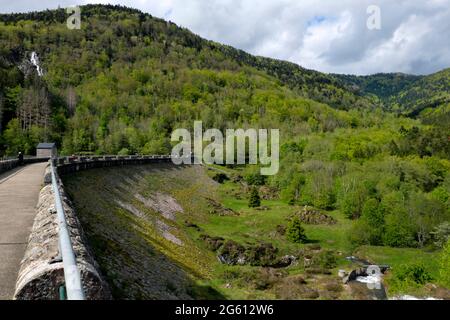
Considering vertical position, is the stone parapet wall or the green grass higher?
the stone parapet wall

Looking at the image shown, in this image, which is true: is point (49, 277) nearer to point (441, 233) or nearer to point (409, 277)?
point (409, 277)

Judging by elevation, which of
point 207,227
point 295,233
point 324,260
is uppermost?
point 207,227

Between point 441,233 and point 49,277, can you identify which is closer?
point 49,277

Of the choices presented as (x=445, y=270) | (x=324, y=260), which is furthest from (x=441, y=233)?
(x=324, y=260)

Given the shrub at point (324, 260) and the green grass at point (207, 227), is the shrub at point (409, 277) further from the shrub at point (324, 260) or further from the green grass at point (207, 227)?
the shrub at point (324, 260)

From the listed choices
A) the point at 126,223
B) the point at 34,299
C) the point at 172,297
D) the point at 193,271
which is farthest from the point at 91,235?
the point at 34,299

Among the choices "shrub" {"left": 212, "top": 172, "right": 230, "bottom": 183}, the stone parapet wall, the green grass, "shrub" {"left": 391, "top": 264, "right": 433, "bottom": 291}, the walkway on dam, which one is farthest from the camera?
"shrub" {"left": 212, "top": 172, "right": 230, "bottom": 183}

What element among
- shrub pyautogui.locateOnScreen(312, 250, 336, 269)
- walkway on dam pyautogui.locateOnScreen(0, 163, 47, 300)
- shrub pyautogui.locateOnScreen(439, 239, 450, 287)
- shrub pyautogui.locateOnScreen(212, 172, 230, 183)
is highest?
walkway on dam pyautogui.locateOnScreen(0, 163, 47, 300)

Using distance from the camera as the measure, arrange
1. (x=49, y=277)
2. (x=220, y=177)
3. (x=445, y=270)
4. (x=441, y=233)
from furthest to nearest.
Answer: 1. (x=220, y=177)
2. (x=441, y=233)
3. (x=445, y=270)
4. (x=49, y=277)

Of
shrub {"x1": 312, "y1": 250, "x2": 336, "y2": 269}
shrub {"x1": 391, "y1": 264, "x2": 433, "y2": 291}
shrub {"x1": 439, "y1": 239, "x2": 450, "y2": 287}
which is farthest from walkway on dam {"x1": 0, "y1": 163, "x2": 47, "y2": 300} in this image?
shrub {"x1": 439, "y1": 239, "x2": 450, "y2": 287}

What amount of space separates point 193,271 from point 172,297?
9.73m

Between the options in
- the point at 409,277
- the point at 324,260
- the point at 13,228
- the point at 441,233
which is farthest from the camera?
the point at 441,233

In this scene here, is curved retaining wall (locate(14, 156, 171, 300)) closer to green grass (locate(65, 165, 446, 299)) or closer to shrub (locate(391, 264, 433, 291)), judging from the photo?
green grass (locate(65, 165, 446, 299))

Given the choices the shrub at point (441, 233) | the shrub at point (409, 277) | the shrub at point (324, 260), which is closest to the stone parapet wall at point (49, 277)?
the shrub at point (409, 277)
